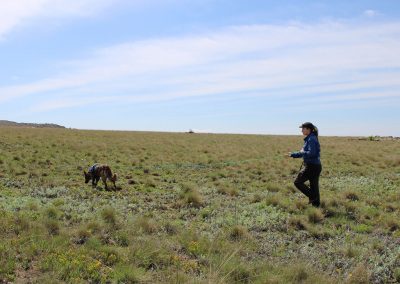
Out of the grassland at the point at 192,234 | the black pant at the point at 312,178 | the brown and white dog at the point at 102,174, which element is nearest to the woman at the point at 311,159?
the black pant at the point at 312,178

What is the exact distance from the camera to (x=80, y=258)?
20.8 ft

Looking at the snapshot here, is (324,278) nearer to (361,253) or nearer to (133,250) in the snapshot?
(361,253)

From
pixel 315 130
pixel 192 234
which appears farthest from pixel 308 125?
pixel 192 234

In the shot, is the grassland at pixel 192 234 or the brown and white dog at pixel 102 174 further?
the brown and white dog at pixel 102 174

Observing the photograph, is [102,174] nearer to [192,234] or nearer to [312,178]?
[312,178]

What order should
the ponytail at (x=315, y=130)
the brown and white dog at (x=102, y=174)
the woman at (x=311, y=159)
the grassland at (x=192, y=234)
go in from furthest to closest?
1. the brown and white dog at (x=102, y=174)
2. the ponytail at (x=315, y=130)
3. the woman at (x=311, y=159)
4. the grassland at (x=192, y=234)

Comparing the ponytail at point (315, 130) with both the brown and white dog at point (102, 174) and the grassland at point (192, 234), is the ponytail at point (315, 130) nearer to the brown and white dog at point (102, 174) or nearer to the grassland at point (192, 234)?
the grassland at point (192, 234)

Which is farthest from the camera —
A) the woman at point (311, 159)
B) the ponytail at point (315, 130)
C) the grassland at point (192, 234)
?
the ponytail at point (315, 130)

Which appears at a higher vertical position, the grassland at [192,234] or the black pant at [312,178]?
the black pant at [312,178]

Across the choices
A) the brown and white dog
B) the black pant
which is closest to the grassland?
the black pant

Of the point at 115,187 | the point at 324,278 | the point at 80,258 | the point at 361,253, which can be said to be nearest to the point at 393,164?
the point at 115,187

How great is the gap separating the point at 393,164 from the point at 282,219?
657 inches

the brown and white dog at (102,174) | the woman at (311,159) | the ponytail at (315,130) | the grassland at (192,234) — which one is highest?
the ponytail at (315,130)

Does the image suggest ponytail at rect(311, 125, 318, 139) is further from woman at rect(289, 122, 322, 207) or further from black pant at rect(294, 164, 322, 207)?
black pant at rect(294, 164, 322, 207)
